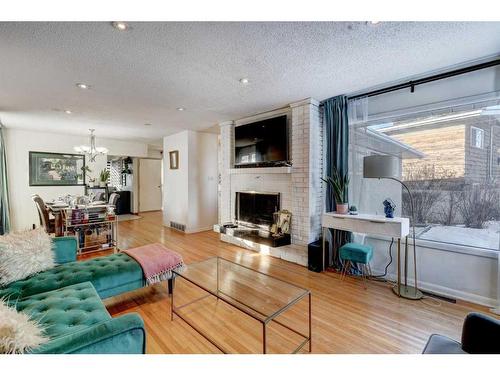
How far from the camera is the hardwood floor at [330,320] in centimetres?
175

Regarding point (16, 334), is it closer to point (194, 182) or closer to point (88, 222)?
point (88, 222)

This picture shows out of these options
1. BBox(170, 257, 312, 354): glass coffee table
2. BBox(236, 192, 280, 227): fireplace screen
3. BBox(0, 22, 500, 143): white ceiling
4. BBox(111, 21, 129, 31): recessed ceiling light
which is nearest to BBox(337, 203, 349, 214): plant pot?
BBox(236, 192, 280, 227): fireplace screen

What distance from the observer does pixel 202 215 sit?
5.65 metres

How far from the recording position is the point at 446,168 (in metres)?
2.59

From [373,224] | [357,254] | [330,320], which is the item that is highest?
[373,224]

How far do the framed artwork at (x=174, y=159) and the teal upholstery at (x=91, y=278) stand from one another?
12.1 ft

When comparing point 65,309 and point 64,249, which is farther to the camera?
point 64,249

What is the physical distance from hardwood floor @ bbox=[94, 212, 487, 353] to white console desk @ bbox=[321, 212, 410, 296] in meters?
0.38

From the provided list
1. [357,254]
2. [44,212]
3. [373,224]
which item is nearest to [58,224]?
[44,212]

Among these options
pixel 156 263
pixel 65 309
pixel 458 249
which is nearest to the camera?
pixel 65 309

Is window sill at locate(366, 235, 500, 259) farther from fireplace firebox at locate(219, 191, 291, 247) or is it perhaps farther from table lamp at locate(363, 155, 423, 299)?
fireplace firebox at locate(219, 191, 291, 247)

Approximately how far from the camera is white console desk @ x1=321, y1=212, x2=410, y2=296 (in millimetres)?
2465

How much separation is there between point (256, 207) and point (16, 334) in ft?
11.4
